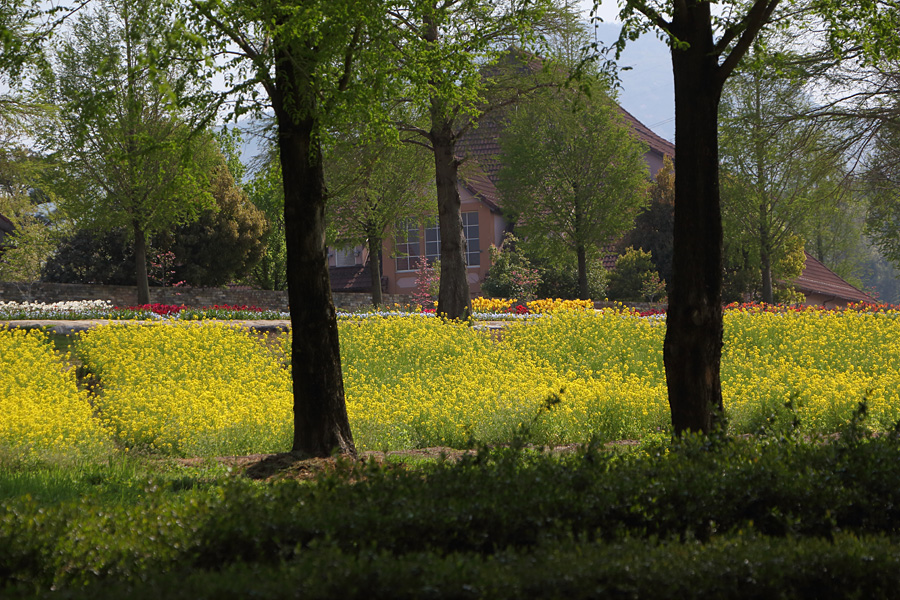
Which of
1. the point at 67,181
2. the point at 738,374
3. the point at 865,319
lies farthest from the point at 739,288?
the point at 67,181

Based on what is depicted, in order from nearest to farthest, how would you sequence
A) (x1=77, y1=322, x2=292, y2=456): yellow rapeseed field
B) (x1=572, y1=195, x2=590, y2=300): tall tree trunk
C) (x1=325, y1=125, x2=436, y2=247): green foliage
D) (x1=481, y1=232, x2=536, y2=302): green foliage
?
1. (x1=77, y1=322, x2=292, y2=456): yellow rapeseed field
2. (x1=325, y1=125, x2=436, y2=247): green foliage
3. (x1=572, y1=195, x2=590, y2=300): tall tree trunk
4. (x1=481, y1=232, x2=536, y2=302): green foliage

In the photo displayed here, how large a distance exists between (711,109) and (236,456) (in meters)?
5.74

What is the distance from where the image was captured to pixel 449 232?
17.4 metres

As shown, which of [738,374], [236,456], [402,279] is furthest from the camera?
[402,279]

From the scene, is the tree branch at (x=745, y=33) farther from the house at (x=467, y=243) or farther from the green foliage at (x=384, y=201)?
the house at (x=467, y=243)

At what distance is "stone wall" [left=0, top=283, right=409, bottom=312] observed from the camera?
22.8 m

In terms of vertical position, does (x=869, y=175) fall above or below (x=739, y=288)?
above

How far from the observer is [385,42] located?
23.5 ft

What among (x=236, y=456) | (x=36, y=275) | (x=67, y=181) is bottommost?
(x=236, y=456)

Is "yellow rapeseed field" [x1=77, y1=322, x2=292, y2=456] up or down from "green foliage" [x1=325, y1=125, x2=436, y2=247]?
down

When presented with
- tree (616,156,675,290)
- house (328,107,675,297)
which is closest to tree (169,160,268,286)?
house (328,107,675,297)

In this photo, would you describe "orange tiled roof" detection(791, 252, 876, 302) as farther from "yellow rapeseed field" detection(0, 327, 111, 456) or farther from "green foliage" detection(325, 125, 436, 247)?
"yellow rapeseed field" detection(0, 327, 111, 456)

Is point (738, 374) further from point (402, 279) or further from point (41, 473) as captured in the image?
point (402, 279)

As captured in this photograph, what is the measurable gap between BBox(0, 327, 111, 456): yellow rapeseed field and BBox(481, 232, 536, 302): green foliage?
16.6 metres
